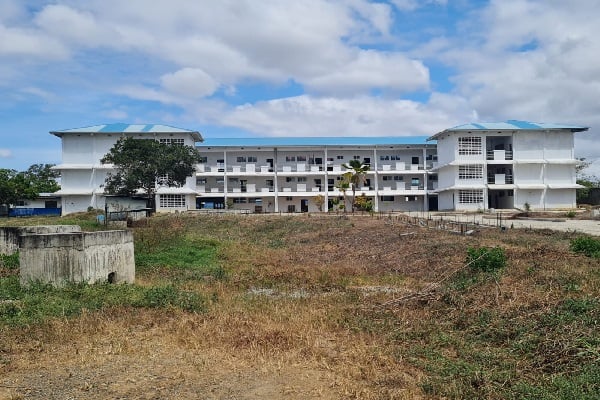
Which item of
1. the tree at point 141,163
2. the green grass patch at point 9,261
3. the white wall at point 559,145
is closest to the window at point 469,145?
the white wall at point 559,145

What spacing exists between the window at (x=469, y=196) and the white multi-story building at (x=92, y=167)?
2929 centimetres

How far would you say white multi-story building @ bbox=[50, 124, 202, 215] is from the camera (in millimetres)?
51938

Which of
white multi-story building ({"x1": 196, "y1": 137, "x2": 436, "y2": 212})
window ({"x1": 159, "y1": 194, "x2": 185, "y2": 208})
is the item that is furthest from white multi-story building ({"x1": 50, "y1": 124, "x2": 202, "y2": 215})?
white multi-story building ({"x1": 196, "y1": 137, "x2": 436, "y2": 212})

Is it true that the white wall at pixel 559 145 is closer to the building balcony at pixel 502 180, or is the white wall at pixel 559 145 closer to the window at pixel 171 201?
the building balcony at pixel 502 180

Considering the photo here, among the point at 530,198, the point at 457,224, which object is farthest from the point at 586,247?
the point at 530,198

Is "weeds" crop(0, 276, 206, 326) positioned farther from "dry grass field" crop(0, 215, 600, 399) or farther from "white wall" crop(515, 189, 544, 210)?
"white wall" crop(515, 189, 544, 210)

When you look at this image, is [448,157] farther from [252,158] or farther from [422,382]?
[422,382]

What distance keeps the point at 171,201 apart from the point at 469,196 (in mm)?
32560

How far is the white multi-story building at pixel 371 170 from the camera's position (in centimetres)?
5112

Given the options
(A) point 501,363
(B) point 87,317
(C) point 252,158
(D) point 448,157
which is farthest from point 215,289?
(C) point 252,158

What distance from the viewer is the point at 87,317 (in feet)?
27.1

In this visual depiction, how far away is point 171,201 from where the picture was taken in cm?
5238

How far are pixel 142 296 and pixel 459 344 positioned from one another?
639 cm

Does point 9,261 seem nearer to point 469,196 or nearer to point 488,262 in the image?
point 488,262
